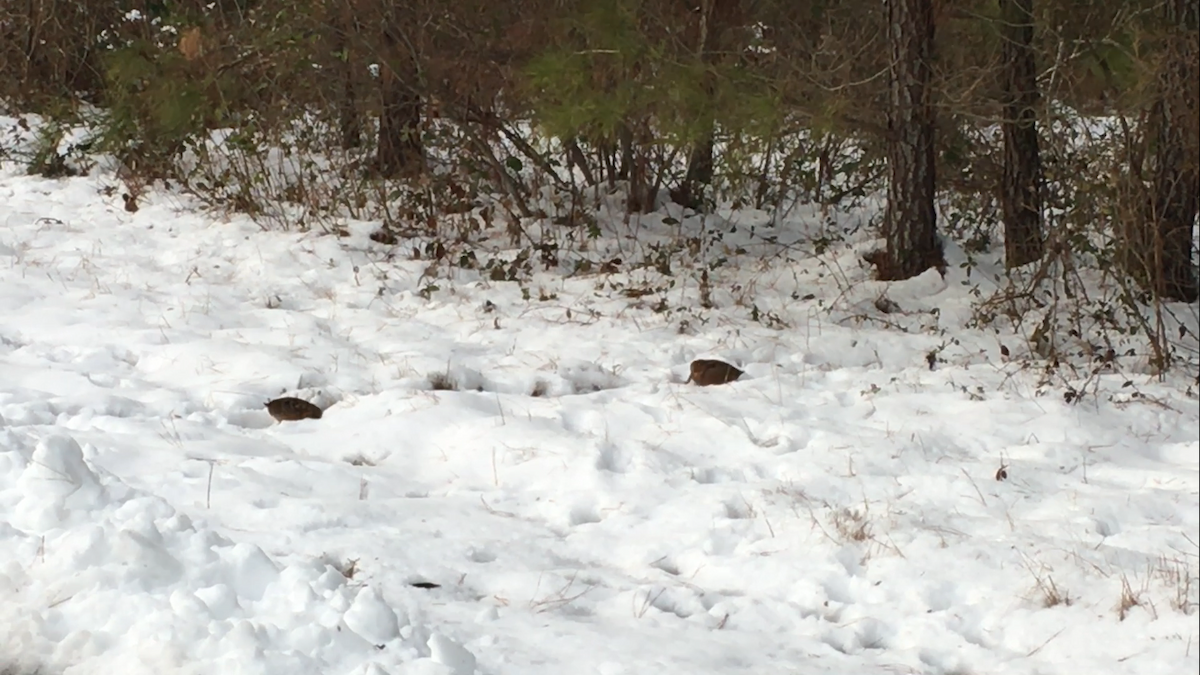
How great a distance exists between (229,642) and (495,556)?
3.50 ft

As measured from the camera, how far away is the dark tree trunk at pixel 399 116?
7637mm

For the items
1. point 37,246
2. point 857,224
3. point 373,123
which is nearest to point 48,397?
point 37,246

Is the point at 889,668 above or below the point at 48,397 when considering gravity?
below

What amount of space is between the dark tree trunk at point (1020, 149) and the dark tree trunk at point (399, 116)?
12.5ft

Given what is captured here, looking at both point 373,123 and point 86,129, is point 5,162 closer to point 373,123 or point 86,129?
point 86,129

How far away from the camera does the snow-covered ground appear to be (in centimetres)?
292

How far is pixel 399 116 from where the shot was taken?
8.27 m

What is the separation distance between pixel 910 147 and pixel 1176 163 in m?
1.38

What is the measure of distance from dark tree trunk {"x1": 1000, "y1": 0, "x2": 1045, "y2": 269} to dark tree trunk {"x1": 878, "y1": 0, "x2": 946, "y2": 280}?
17.4 inches

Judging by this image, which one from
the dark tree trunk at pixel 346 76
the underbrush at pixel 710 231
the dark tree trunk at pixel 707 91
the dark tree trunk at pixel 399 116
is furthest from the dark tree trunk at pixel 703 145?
the dark tree trunk at pixel 346 76

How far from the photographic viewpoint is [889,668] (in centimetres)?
300

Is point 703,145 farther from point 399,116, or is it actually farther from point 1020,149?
point 399,116

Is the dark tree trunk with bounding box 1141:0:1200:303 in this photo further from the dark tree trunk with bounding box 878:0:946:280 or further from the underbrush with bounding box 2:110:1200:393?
the dark tree trunk with bounding box 878:0:946:280

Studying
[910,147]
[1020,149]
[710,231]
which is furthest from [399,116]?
[1020,149]
